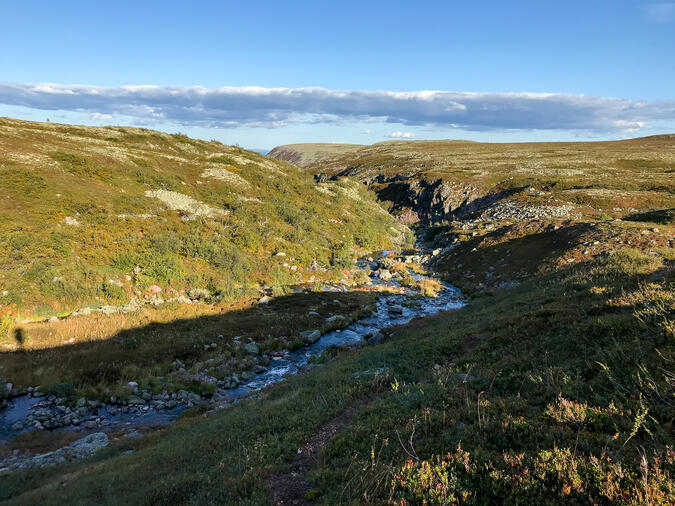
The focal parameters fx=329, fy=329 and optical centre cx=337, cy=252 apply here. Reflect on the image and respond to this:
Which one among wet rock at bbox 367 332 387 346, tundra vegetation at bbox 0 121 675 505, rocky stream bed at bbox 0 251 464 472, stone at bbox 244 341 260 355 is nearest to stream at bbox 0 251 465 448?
rocky stream bed at bbox 0 251 464 472

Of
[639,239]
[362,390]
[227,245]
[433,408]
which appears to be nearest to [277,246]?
[227,245]

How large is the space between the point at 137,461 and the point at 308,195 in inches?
2022

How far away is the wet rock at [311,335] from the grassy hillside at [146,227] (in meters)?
8.02

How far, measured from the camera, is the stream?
14430 millimetres

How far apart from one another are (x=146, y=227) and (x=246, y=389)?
21.5m

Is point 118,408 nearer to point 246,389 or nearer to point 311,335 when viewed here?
point 246,389

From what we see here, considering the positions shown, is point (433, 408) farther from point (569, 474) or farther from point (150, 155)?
point (150, 155)

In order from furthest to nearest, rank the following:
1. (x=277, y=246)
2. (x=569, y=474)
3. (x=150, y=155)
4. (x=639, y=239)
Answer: (x=150, y=155), (x=277, y=246), (x=639, y=239), (x=569, y=474)

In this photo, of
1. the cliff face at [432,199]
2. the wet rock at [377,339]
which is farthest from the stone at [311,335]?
the cliff face at [432,199]

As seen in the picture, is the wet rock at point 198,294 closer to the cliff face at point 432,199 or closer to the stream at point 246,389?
the stream at point 246,389

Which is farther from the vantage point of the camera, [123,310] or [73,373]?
[123,310]

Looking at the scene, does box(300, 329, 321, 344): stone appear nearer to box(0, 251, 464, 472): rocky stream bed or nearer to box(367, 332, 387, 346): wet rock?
box(0, 251, 464, 472): rocky stream bed

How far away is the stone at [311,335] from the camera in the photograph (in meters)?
24.0

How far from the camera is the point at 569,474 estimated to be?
4.78m
